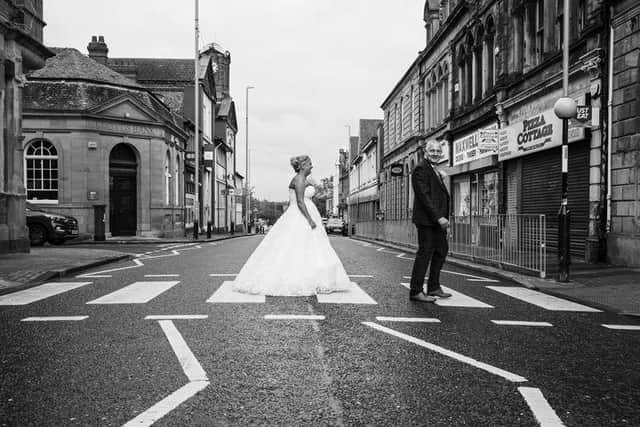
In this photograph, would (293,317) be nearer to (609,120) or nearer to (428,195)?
(428,195)

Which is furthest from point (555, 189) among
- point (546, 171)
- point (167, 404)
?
point (167, 404)

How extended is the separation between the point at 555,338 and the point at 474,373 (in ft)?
5.50

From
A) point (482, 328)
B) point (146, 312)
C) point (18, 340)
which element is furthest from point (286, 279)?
point (18, 340)

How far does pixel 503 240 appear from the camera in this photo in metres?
12.0

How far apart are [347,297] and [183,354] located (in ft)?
11.1

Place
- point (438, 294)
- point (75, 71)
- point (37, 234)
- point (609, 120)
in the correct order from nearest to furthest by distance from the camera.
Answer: point (438, 294) < point (609, 120) < point (37, 234) < point (75, 71)

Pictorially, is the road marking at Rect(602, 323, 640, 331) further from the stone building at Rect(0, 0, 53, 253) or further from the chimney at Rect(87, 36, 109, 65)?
the chimney at Rect(87, 36, 109, 65)

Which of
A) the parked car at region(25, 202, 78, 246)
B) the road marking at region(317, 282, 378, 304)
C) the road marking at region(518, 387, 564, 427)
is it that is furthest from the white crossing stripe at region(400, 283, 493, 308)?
the parked car at region(25, 202, 78, 246)

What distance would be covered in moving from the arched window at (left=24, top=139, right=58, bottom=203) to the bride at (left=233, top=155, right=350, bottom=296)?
23397 mm

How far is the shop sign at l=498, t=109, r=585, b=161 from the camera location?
50.9 ft

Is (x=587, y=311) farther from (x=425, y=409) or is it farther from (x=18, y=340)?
(x=18, y=340)

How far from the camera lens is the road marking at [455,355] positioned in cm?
392

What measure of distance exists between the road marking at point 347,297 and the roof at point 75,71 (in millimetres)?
25629

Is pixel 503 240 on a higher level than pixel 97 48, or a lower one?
lower
